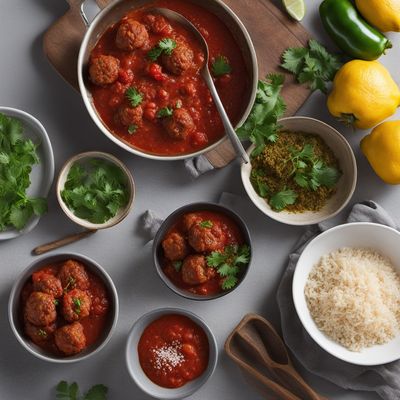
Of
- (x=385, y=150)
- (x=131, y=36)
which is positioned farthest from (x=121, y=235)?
(x=385, y=150)

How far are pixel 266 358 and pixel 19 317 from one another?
4.79 ft

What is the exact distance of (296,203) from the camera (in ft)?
12.8

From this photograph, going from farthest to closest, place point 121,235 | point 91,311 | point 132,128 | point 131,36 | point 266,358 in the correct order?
point 121,235 → point 266,358 → point 91,311 → point 132,128 → point 131,36

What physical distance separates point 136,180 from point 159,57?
2.50 ft

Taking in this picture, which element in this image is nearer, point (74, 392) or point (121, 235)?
point (74, 392)

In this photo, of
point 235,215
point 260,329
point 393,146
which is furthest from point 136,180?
point 393,146

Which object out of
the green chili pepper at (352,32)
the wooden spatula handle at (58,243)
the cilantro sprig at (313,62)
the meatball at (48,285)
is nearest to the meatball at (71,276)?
the meatball at (48,285)

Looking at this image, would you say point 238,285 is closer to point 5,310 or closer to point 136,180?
point 136,180

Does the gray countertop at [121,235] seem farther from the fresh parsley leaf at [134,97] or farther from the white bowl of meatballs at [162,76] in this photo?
the fresh parsley leaf at [134,97]

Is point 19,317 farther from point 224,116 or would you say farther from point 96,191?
point 224,116

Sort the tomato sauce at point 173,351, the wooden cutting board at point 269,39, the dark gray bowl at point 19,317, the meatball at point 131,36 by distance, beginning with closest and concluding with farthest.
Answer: the meatball at point 131,36
the dark gray bowl at point 19,317
the tomato sauce at point 173,351
the wooden cutting board at point 269,39

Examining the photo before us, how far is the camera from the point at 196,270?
11.8 ft

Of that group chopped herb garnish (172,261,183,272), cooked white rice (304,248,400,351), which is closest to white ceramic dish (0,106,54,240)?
Result: chopped herb garnish (172,261,183,272)

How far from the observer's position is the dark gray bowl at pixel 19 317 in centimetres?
366
